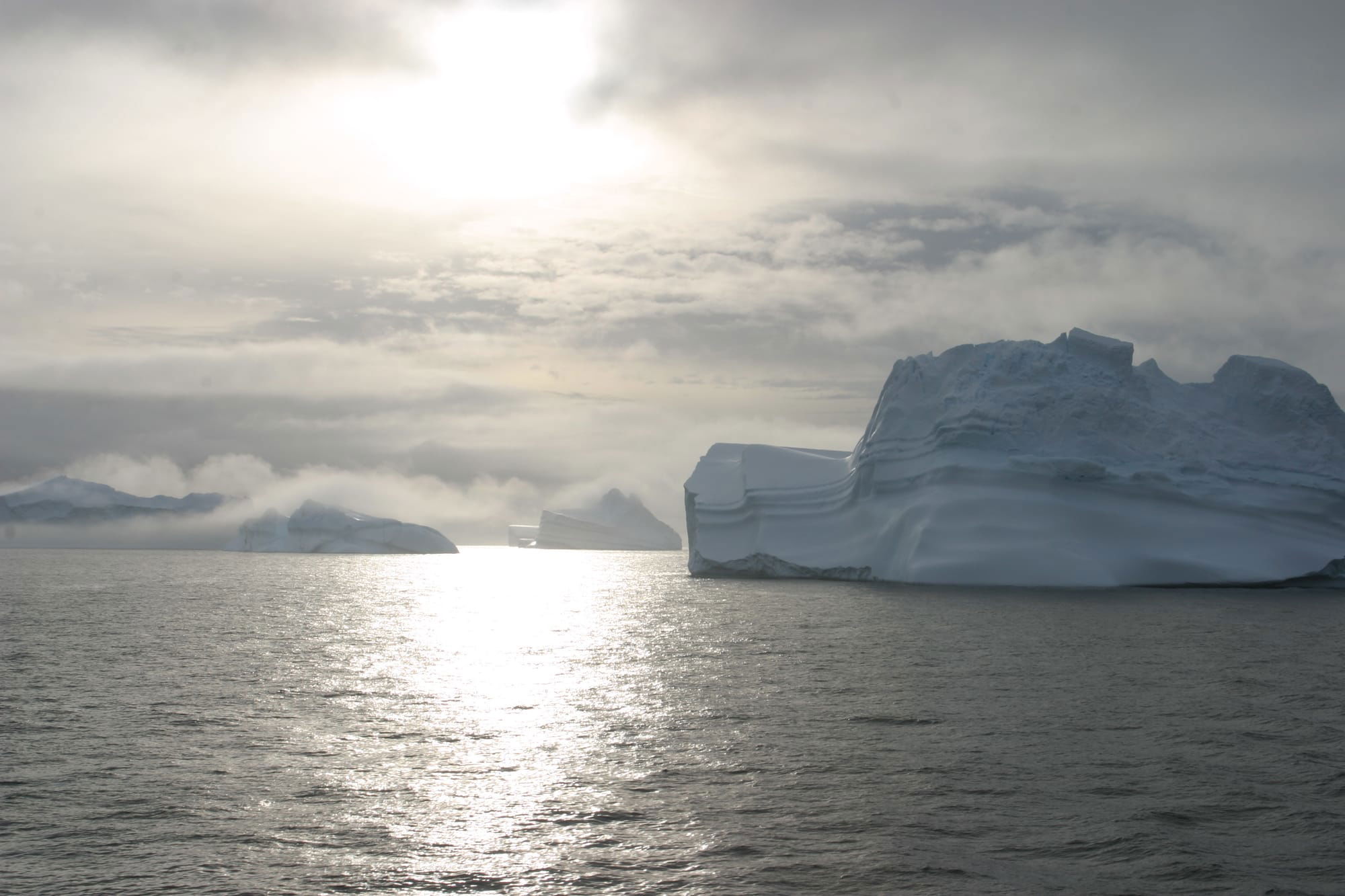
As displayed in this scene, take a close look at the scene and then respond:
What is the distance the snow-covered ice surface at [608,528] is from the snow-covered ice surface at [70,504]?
124 ft

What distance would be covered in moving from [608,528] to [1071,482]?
75.6 metres

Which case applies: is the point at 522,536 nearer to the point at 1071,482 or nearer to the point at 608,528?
the point at 608,528

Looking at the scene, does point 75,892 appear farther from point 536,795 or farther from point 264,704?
point 264,704

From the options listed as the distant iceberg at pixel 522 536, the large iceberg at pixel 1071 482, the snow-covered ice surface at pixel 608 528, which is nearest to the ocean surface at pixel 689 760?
the large iceberg at pixel 1071 482

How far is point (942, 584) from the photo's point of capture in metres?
34.7

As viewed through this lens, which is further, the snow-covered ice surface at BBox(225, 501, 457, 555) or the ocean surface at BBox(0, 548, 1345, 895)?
the snow-covered ice surface at BBox(225, 501, 457, 555)

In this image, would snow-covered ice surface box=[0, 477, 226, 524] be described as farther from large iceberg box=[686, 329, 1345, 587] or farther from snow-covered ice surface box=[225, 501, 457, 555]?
large iceberg box=[686, 329, 1345, 587]

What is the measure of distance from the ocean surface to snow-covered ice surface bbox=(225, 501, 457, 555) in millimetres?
61269

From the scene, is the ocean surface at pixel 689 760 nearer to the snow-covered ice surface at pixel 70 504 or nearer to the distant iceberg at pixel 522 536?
the snow-covered ice surface at pixel 70 504

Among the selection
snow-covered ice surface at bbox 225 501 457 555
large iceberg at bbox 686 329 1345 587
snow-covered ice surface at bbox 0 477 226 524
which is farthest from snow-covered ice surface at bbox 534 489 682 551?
large iceberg at bbox 686 329 1345 587

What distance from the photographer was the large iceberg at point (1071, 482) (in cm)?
3141

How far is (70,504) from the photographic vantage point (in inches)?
3762

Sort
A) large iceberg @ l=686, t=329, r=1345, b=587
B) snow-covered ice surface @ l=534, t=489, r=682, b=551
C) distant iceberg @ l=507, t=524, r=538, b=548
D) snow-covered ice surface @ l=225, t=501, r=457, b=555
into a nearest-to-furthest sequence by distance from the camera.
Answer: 1. large iceberg @ l=686, t=329, r=1345, b=587
2. snow-covered ice surface @ l=225, t=501, r=457, b=555
3. snow-covered ice surface @ l=534, t=489, r=682, b=551
4. distant iceberg @ l=507, t=524, r=538, b=548

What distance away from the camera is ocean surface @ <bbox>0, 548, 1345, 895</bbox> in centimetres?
752
